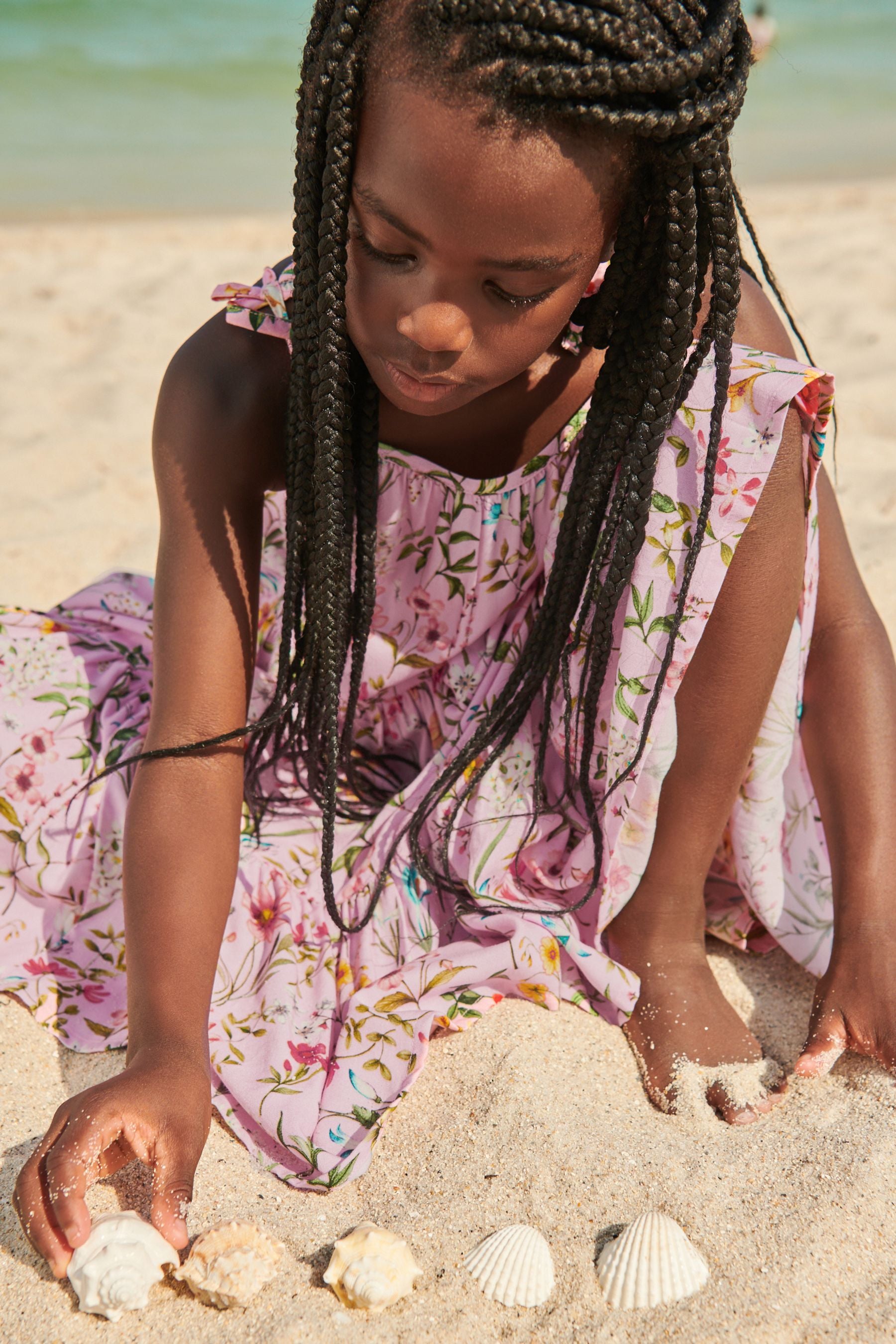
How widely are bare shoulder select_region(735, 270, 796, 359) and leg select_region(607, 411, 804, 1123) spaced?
22 cm

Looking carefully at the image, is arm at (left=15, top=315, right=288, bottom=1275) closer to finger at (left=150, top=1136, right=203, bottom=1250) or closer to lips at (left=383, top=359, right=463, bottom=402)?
finger at (left=150, top=1136, right=203, bottom=1250)

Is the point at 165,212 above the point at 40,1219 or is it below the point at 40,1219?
above

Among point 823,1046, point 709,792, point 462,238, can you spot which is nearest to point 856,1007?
point 823,1046

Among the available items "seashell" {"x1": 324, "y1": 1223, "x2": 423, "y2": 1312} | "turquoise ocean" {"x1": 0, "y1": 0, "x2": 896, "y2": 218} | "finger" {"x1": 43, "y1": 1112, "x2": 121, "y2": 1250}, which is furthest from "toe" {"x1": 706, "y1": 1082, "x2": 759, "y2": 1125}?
"turquoise ocean" {"x1": 0, "y1": 0, "x2": 896, "y2": 218}

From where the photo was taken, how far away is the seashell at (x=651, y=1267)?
127 centimetres

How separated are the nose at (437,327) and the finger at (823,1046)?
3.29ft

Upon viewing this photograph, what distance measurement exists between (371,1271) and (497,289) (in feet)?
3.37

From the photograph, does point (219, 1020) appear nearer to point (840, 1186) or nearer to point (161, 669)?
point (161, 669)

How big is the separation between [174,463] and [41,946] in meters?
0.72

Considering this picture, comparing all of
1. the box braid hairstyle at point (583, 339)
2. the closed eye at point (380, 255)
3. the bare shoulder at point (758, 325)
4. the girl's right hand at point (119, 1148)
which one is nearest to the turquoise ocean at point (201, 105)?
the bare shoulder at point (758, 325)

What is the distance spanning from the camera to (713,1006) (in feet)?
5.50

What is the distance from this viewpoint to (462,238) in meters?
1.24

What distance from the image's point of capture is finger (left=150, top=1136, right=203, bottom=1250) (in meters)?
1.24

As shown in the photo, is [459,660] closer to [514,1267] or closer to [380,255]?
[380,255]
